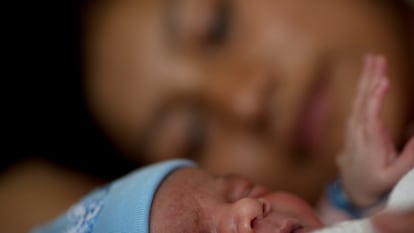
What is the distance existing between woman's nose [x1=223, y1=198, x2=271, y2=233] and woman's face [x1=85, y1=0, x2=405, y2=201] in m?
0.50

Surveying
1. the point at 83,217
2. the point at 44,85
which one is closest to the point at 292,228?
the point at 83,217

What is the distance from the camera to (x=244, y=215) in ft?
1.62

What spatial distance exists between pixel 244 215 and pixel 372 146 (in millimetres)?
236

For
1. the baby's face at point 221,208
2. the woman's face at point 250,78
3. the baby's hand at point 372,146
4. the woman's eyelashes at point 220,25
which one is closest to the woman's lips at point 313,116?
the woman's face at point 250,78

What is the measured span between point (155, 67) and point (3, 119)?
44cm

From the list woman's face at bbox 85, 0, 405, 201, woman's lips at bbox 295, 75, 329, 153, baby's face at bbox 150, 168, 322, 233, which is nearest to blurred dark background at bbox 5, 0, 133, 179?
woman's face at bbox 85, 0, 405, 201

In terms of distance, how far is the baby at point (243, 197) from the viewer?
50 cm

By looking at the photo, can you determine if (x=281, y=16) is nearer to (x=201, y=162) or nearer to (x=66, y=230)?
(x=201, y=162)

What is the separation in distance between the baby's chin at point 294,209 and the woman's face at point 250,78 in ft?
1.42

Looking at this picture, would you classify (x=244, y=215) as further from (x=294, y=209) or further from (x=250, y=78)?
(x=250, y=78)

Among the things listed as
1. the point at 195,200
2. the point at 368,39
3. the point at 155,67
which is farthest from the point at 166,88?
the point at 195,200

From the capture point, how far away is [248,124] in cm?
101

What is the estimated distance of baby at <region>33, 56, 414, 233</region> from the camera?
1.65ft

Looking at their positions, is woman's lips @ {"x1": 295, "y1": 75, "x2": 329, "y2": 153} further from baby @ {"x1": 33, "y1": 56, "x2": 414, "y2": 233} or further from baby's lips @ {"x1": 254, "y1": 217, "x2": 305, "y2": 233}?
baby's lips @ {"x1": 254, "y1": 217, "x2": 305, "y2": 233}
